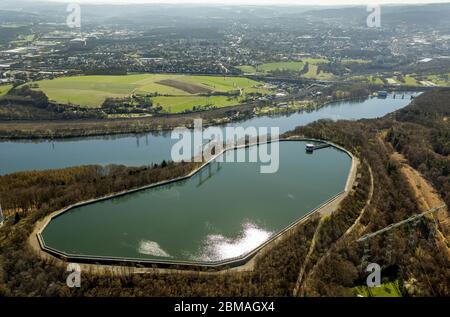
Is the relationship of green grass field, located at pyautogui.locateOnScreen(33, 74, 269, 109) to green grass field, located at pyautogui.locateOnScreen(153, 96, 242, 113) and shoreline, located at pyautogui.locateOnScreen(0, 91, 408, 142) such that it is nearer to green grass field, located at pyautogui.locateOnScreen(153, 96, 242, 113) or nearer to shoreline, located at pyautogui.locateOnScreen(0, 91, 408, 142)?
green grass field, located at pyautogui.locateOnScreen(153, 96, 242, 113)

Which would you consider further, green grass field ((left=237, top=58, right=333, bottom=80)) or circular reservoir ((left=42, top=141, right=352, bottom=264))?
green grass field ((left=237, top=58, right=333, bottom=80))

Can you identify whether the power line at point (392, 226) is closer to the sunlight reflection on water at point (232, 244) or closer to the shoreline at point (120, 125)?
the sunlight reflection on water at point (232, 244)

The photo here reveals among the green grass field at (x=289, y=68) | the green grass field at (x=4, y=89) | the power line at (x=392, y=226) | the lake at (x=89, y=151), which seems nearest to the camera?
the power line at (x=392, y=226)

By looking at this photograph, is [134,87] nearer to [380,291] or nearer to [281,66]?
[281,66]

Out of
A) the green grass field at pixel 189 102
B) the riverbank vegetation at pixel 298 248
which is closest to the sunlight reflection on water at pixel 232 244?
the riverbank vegetation at pixel 298 248

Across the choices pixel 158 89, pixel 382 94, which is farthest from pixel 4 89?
pixel 382 94

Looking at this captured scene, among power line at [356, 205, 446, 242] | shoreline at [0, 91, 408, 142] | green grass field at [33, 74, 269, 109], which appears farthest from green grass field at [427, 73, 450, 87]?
power line at [356, 205, 446, 242]
